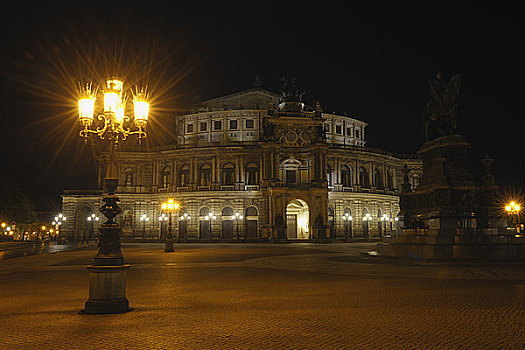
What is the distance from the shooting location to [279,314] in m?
8.86

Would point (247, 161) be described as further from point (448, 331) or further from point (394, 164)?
point (448, 331)

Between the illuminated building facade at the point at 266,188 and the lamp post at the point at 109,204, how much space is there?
49.9m

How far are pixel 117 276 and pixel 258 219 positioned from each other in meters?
56.7

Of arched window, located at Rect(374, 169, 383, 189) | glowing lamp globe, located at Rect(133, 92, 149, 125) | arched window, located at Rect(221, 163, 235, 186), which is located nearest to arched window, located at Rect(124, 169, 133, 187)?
arched window, located at Rect(221, 163, 235, 186)

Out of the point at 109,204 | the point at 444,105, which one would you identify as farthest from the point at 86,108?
the point at 444,105

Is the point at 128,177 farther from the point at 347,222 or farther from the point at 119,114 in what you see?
the point at 119,114

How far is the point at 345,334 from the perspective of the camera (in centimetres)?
723

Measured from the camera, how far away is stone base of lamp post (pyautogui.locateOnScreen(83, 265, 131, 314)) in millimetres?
9055

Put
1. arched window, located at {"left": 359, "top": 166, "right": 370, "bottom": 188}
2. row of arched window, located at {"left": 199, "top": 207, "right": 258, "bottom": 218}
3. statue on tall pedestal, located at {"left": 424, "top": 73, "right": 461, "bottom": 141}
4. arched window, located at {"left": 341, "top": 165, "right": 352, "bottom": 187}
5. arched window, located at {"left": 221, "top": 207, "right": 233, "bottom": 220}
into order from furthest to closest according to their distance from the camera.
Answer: arched window, located at {"left": 359, "top": 166, "right": 370, "bottom": 188}, arched window, located at {"left": 341, "top": 165, "right": 352, "bottom": 187}, arched window, located at {"left": 221, "top": 207, "right": 233, "bottom": 220}, row of arched window, located at {"left": 199, "top": 207, "right": 258, "bottom": 218}, statue on tall pedestal, located at {"left": 424, "top": 73, "right": 461, "bottom": 141}

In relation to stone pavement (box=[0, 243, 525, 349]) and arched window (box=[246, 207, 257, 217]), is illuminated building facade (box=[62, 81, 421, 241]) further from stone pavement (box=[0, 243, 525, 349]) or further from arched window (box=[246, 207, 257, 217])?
stone pavement (box=[0, 243, 525, 349])

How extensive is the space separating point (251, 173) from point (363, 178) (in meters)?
18.2

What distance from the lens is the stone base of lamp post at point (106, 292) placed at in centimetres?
905

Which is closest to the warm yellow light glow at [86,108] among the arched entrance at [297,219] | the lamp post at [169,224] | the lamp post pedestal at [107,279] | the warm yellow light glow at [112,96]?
the warm yellow light glow at [112,96]

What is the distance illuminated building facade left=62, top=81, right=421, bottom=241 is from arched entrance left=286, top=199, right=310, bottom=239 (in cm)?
15
